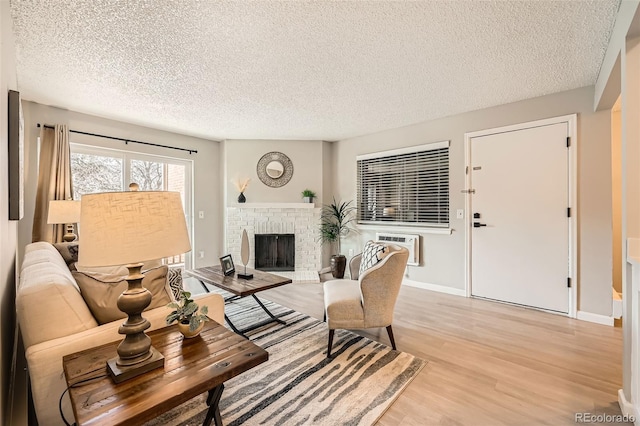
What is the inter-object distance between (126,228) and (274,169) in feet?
13.4

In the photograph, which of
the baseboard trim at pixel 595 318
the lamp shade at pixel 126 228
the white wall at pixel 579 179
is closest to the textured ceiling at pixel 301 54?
the white wall at pixel 579 179

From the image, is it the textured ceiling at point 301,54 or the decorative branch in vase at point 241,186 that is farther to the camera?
the decorative branch in vase at point 241,186

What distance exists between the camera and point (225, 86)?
279cm

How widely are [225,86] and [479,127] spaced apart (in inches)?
121

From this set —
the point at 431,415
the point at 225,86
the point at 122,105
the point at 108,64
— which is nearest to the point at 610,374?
the point at 431,415

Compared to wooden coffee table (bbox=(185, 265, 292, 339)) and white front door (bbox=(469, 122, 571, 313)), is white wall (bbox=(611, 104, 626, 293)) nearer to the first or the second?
white front door (bbox=(469, 122, 571, 313))

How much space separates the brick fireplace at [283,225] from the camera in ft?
15.9

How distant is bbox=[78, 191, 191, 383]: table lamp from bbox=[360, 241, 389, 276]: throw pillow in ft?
6.03

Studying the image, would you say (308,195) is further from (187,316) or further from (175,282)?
(187,316)

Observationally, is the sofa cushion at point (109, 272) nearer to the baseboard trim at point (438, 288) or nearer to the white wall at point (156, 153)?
the white wall at point (156, 153)

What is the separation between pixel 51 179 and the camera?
3.25m

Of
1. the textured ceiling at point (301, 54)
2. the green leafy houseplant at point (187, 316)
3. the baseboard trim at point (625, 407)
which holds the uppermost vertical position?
the textured ceiling at point (301, 54)

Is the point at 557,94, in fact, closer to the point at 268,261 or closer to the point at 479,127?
the point at 479,127

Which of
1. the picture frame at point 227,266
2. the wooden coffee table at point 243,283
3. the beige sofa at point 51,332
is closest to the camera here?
the beige sofa at point 51,332
